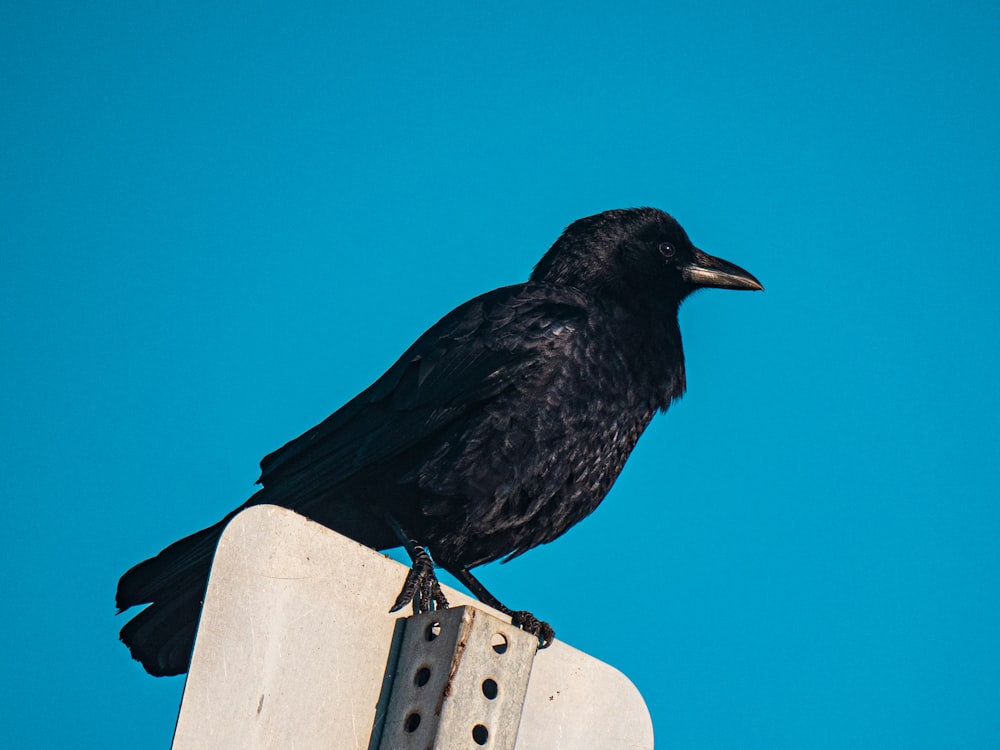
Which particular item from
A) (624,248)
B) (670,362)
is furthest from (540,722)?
(624,248)

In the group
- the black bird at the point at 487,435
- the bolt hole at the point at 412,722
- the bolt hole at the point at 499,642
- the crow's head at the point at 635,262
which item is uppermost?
the crow's head at the point at 635,262

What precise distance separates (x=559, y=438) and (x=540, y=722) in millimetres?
1733

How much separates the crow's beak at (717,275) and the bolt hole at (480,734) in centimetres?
384

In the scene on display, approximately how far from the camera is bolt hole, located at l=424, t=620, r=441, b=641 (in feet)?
9.16

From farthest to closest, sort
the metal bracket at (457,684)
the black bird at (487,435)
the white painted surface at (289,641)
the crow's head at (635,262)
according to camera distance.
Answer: the crow's head at (635,262) → the black bird at (487,435) → the metal bracket at (457,684) → the white painted surface at (289,641)

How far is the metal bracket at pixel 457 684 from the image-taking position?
267 cm

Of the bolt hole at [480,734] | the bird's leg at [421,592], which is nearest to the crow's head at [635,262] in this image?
the bird's leg at [421,592]

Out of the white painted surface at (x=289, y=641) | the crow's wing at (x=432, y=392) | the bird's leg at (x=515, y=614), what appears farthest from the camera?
the crow's wing at (x=432, y=392)

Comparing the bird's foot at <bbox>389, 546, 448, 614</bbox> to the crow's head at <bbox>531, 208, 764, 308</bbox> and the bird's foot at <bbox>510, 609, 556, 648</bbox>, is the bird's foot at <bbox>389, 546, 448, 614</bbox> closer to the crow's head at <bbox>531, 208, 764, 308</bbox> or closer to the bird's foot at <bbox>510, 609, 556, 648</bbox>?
the bird's foot at <bbox>510, 609, 556, 648</bbox>

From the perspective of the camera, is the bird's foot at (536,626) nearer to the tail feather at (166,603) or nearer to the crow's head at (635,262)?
the tail feather at (166,603)

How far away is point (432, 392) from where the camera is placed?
5020 millimetres

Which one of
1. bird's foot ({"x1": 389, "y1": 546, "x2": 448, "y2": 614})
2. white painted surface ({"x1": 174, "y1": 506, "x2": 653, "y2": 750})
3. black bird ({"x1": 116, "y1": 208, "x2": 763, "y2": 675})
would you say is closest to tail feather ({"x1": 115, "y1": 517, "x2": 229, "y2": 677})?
black bird ({"x1": 116, "y1": 208, "x2": 763, "y2": 675})

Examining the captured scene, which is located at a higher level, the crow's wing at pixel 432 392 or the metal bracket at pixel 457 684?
the crow's wing at pixel 432 392

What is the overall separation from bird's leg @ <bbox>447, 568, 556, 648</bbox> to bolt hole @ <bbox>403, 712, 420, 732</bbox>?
714mm
